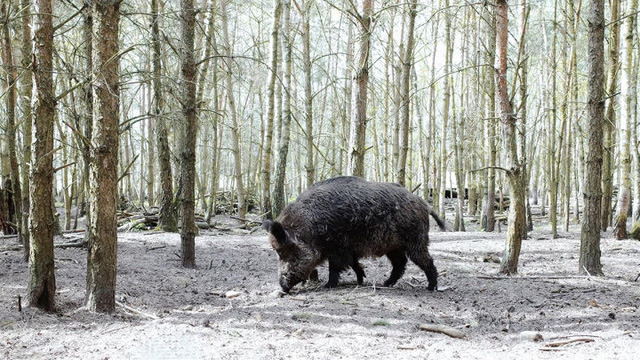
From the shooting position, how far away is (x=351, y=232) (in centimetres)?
720

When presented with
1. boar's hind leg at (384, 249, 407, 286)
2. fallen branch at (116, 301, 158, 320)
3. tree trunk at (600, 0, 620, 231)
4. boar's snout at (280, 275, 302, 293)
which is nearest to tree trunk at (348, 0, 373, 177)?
boar's hind leg at (384, 249, 407, 286)

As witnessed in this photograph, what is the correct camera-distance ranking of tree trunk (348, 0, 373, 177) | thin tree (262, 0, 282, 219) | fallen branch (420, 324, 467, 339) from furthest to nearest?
thin tree (262, 0, 282, 219) → tree trunk (348, 0, 373, 177) → fallen branch (420, 324, 467, 339)

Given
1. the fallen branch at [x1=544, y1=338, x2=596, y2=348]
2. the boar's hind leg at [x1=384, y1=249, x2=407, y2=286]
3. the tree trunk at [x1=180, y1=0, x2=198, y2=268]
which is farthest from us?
the tree trunk at [x1=180, y1=0, x2=198, y2=268]

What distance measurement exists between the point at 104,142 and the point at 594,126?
236 inches

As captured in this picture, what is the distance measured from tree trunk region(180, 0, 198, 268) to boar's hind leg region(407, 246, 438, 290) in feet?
11.0

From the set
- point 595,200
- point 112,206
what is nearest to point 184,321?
point 112,206

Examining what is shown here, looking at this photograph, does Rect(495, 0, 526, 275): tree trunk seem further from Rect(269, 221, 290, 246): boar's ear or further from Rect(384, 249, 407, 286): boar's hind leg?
Rect(269, 221, 290, 246): boar's ear

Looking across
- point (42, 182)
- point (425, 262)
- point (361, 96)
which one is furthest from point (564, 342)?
point (42, 182)

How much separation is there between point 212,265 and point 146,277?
5.21 ft

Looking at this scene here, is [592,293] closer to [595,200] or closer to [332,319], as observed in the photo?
[595,200]

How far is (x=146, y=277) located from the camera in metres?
7.60

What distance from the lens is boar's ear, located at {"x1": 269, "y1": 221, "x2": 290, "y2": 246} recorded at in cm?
704

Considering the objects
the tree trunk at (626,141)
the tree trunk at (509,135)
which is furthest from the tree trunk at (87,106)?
the tree trunk at (626,141)

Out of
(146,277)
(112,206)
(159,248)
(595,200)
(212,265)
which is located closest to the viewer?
(112,206)
